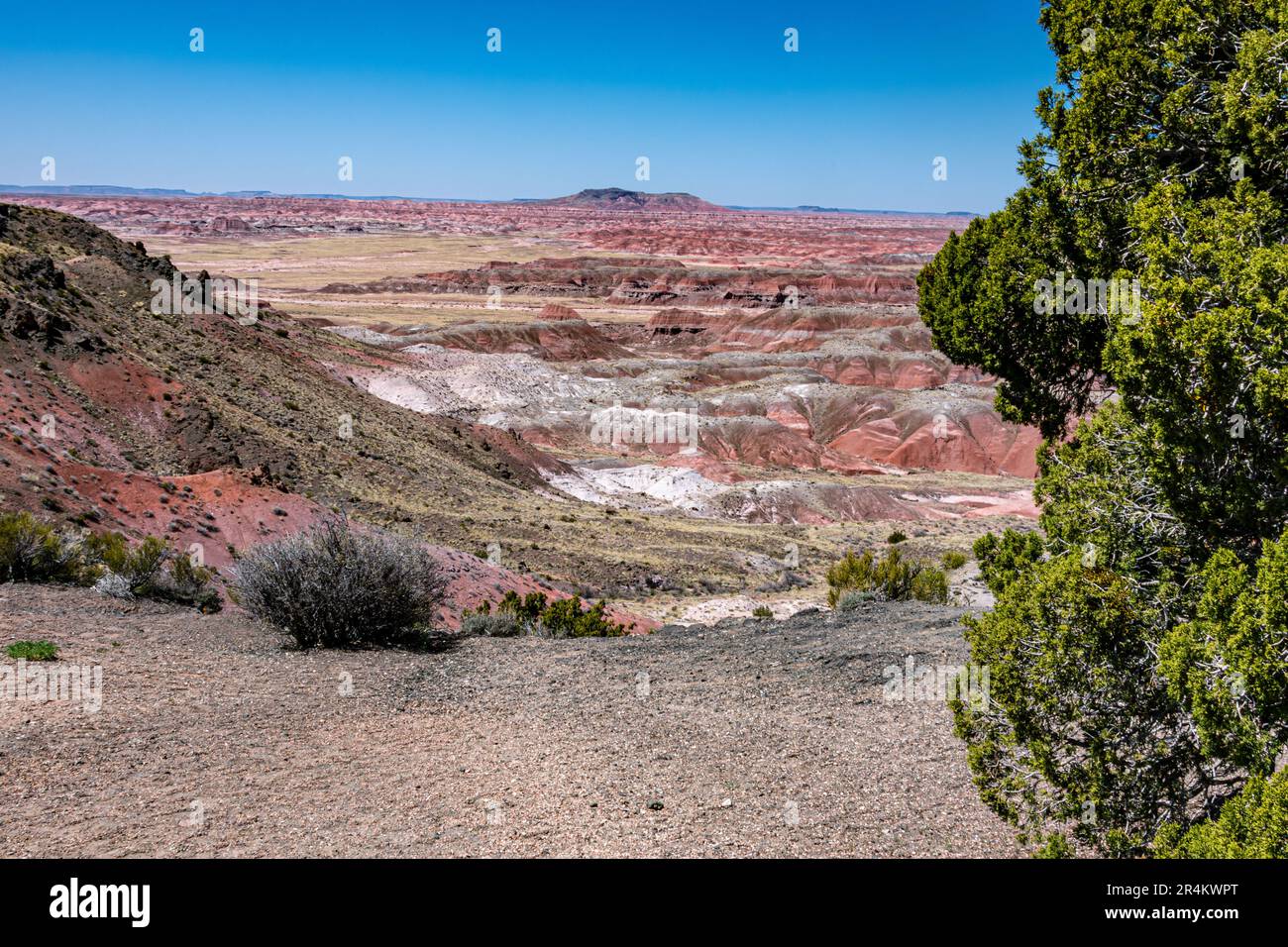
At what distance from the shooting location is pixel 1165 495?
205 inches

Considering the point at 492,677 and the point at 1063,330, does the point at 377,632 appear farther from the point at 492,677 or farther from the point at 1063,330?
the point at 1063,330

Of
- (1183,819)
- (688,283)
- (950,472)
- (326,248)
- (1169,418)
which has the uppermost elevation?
(326,248)

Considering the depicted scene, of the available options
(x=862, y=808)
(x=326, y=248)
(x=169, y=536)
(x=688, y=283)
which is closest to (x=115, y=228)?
(x=326, y=248)

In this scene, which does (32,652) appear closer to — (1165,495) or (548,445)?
(1165,495)

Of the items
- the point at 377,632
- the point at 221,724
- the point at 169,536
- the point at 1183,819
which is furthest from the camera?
the point at 169,536

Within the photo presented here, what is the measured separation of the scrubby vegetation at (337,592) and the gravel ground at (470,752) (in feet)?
1.48

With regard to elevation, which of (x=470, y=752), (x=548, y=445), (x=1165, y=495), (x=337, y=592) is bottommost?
(x=548, y=445)

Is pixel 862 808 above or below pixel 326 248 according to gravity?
below

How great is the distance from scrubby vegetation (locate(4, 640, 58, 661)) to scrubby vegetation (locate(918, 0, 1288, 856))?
8329 mm

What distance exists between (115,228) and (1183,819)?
750ft

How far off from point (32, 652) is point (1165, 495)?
9.66 meters

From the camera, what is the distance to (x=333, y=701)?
8930 mm

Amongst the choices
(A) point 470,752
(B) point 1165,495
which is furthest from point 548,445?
(B) point 1165,495

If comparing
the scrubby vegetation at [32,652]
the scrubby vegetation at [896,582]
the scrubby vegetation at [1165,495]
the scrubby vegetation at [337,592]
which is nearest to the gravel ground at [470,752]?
the scrubby vegetation at [32,652]
